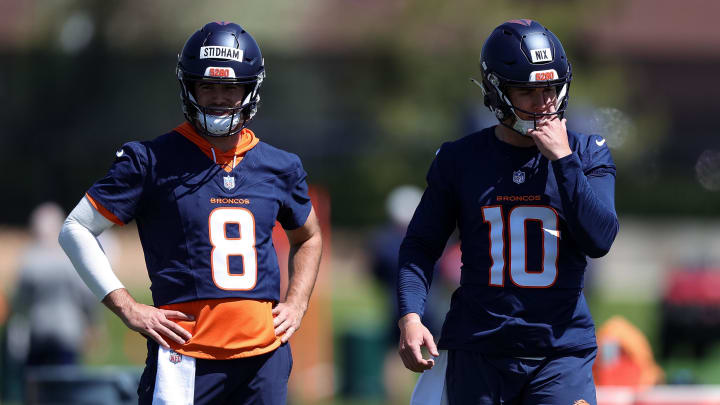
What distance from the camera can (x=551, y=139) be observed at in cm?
426

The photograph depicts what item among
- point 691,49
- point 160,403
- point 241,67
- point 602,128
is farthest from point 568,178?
point 691,49

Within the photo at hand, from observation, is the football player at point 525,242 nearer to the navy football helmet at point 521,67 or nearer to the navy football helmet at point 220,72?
the navy football helmet at point 521,67

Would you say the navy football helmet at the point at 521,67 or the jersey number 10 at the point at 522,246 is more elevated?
the navy football helmet at the point at 521,67

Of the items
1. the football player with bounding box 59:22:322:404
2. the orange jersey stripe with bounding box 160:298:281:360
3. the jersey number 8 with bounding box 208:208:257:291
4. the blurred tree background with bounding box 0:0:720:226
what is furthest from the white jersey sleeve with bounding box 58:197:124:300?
the blurred tree background with bounding box 0:0:720:226

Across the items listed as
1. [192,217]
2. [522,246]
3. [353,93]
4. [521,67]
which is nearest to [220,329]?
[192,217]

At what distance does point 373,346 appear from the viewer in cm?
1150

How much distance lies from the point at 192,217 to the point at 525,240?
4.22 feet

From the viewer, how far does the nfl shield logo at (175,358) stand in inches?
177

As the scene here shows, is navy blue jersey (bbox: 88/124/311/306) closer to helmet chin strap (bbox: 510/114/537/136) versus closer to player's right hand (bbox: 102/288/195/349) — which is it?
player's right hand (bbox: 102/288/195/349)

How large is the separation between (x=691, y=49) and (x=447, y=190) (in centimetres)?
3381

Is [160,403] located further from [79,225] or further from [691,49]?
[691,49]

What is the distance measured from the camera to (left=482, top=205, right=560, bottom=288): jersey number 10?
434 centimetres

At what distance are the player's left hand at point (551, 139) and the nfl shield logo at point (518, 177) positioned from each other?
16cm

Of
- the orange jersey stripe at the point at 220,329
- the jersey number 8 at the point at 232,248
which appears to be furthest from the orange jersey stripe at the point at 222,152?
the orange jersey stripe at the point at 220,329
